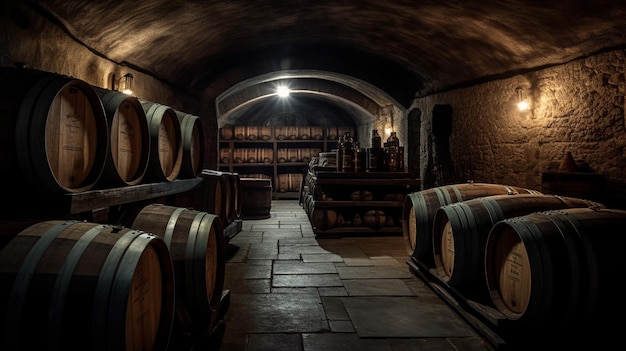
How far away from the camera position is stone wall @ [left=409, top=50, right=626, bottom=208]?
4461 mm

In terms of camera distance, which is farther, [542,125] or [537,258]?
[542,125]

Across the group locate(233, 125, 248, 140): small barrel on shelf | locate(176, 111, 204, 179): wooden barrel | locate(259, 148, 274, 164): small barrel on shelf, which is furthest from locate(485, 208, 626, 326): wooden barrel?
locate(233, 125, 248, 140): small barrel on shelf

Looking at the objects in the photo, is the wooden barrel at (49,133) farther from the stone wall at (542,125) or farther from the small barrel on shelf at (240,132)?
the small barrel on shelf at (240,132)

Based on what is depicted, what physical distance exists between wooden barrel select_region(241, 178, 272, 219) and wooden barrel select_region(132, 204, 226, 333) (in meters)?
5.85

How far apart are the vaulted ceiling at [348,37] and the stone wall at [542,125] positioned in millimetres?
231

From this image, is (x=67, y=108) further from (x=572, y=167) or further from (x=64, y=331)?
(x=572, y=167)

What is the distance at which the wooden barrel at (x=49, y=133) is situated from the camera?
1900 millimetres

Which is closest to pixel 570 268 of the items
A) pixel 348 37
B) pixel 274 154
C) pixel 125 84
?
pixel 125 84

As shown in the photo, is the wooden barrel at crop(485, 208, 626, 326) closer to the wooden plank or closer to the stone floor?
the stone floor

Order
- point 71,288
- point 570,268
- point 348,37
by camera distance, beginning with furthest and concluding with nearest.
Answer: point 348,37 → point 570,268 → point 71,288

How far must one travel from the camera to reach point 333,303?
3.68 m

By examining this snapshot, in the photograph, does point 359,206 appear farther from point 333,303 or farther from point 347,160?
point 333,303

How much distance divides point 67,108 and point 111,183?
2.05 ft

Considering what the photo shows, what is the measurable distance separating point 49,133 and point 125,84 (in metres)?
3.68
